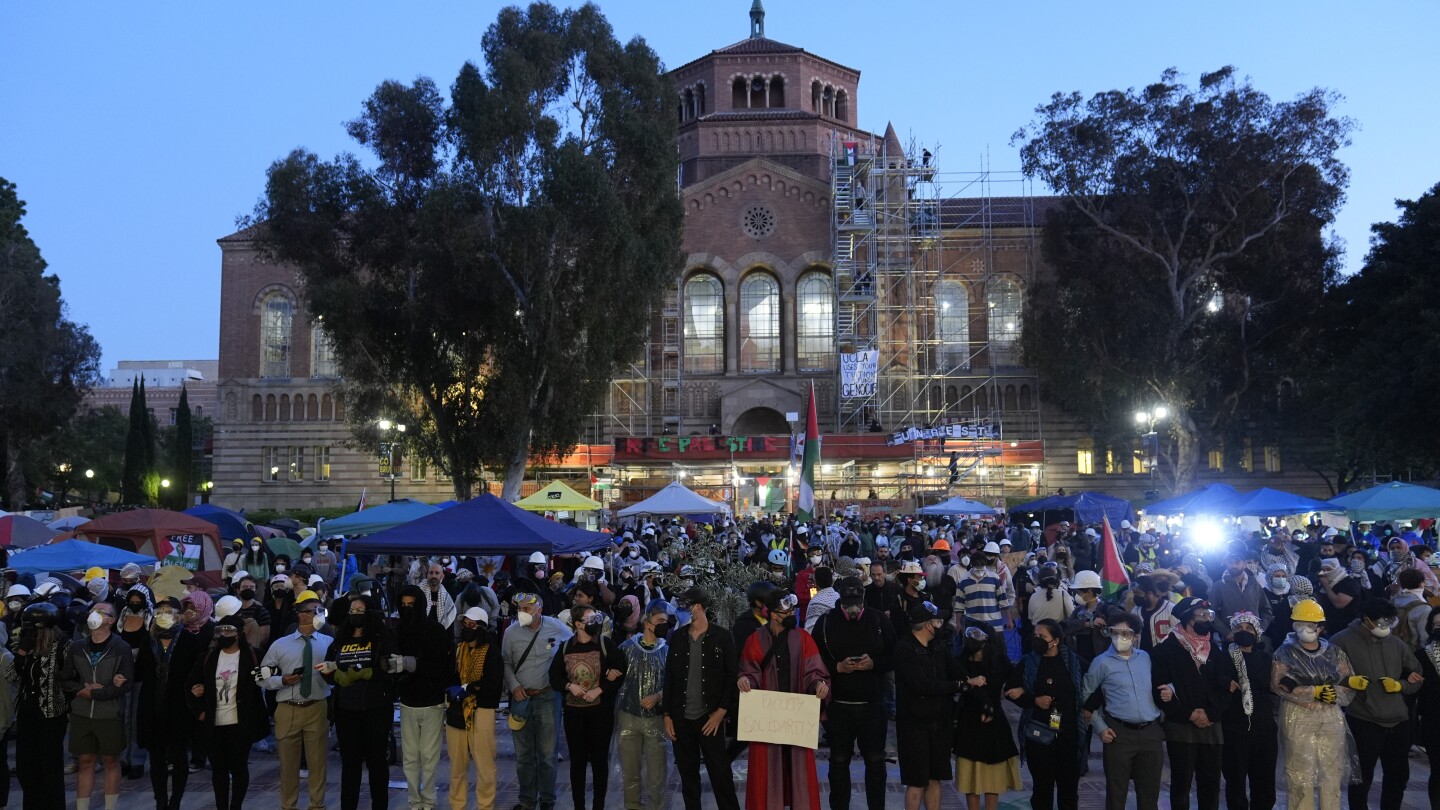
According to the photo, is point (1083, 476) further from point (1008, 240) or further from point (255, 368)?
point (255, 368)

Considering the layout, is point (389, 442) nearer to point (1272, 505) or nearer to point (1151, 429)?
point (1151, 429)

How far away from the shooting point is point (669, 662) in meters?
7.93

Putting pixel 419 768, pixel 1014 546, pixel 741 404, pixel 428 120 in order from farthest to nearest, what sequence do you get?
pixel 741 404 → pixel 428 120 → pixel 1014 546 → pixel 419 768

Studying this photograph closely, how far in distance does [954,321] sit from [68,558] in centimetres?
3629

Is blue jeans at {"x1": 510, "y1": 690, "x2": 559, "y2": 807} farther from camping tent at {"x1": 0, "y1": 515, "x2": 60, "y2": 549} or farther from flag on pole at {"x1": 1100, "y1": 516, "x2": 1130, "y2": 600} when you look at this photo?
camping tent at {"x1": 0, "y1": 515, "x2": 60, "y2": 549}

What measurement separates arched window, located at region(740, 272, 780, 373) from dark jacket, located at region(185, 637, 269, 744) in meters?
37.4

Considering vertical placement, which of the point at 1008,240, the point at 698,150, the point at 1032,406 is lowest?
the point at 1032,406

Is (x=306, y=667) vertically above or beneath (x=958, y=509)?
beneath

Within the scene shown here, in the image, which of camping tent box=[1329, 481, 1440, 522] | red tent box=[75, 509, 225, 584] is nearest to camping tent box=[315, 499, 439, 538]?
red tent box=[75, 509, 225, 584]

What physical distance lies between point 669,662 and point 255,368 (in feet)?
149

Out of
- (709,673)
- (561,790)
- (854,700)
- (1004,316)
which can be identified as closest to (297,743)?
(561,790)

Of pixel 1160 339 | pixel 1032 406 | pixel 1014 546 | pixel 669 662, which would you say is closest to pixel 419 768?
pixel 669 662

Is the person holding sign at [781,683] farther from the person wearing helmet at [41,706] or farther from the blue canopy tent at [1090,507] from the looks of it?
the blue canopy tent at [1090,507]

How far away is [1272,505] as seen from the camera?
67.7ft
